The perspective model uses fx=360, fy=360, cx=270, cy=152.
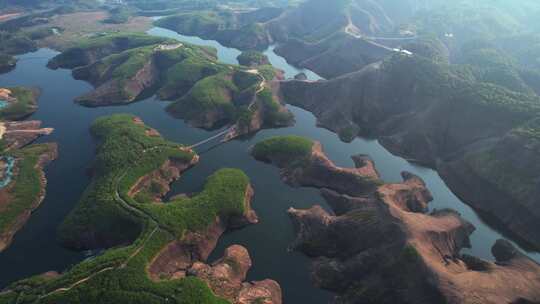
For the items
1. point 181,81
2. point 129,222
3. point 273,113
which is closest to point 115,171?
point 129,222

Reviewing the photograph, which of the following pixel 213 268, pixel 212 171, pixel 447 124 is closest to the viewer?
pixel 213 268

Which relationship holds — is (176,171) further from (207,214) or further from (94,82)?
(94,82)

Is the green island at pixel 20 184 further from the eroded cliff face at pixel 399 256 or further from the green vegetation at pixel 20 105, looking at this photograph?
the eroded cliff face at pixel 399 256

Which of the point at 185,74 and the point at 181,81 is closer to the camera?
the point at 181,81

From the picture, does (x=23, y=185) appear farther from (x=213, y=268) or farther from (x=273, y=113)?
(x=273, y=113)

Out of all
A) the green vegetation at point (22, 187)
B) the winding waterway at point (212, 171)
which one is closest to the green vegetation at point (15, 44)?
the winding waterway at point (212, 171)

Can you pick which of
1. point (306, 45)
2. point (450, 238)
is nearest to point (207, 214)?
point (450, 238)

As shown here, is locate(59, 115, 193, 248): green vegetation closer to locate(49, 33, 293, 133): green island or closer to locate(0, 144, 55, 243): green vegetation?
locate(0, 144, 55, 243): green vegetation
